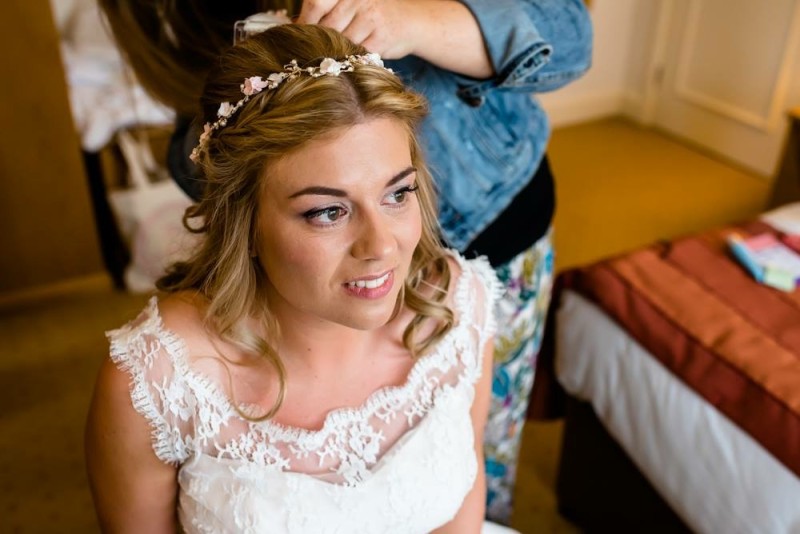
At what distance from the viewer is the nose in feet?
2.89

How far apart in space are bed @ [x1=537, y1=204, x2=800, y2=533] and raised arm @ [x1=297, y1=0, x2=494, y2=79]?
0.79 meters

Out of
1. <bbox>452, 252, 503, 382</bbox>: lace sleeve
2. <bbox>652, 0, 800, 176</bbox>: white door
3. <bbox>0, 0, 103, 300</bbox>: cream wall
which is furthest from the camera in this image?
<bbox>652, 0, 800, 176</bbox>: white door

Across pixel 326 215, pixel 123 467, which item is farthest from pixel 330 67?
pixel 123 467

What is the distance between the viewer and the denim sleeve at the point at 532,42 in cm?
102

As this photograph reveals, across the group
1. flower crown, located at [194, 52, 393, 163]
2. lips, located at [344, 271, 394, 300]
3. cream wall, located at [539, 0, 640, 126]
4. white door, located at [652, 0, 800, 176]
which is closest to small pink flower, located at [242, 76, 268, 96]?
flower crown, located at [194, 52, 393, 163]

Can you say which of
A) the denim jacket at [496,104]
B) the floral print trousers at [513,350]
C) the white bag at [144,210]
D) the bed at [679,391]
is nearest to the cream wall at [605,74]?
the white bag at [144,210]

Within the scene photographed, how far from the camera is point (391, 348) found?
44.8 inches

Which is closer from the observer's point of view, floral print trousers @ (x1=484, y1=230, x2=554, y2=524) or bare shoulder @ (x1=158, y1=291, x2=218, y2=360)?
bare shoulder @ (x1=158, y1=291, x2=218, y2=360)

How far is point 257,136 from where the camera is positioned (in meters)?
0.84

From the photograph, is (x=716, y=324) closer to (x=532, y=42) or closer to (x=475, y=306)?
(x=475, y=306)

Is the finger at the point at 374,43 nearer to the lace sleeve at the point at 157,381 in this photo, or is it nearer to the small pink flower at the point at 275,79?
the small pink flower at the point at 275,79

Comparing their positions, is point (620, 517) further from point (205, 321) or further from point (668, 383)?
point (205, 321)

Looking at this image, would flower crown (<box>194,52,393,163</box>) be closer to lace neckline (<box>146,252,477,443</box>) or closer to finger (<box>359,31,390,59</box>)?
→ finger (<box>359,31,390,59</box>)

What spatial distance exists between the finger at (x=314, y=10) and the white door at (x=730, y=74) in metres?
2.90
